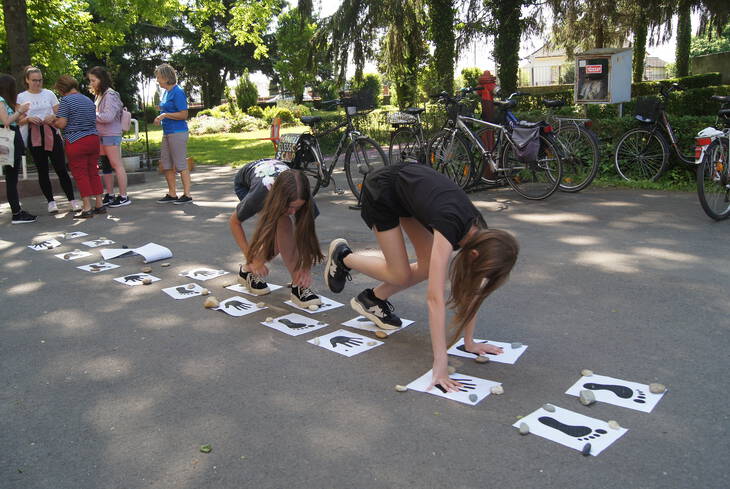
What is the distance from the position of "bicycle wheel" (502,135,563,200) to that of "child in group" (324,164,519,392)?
176 inches

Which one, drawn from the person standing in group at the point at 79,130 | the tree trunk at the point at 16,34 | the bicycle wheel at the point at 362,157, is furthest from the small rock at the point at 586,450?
the tree trunk at the point at 16,34

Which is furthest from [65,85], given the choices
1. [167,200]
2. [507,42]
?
[507,42]

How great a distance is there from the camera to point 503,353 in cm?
369

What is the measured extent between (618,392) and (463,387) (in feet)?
2.51

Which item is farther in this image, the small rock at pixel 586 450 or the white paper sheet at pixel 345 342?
the white paper sheet at pixel 345 342

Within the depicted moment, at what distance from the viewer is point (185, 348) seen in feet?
13.0

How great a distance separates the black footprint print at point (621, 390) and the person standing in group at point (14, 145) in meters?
7.44

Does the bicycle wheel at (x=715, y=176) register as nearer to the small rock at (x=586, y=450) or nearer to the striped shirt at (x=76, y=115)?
the small rock at (x=586, y=450)

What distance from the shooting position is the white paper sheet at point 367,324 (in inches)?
164

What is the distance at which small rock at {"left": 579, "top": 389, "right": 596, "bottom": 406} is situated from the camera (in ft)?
10.0

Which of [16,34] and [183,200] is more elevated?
[16,34]

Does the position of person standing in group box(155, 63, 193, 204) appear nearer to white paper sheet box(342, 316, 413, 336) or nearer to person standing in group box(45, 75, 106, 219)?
person standing in group box(45, 75, 106, 219)

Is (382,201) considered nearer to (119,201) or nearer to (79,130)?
(79,130)

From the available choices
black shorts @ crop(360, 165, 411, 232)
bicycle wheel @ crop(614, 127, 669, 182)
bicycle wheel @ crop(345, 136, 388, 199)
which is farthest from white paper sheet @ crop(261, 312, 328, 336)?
bicycle wheel @ crop(614, 127, 669, 182)
